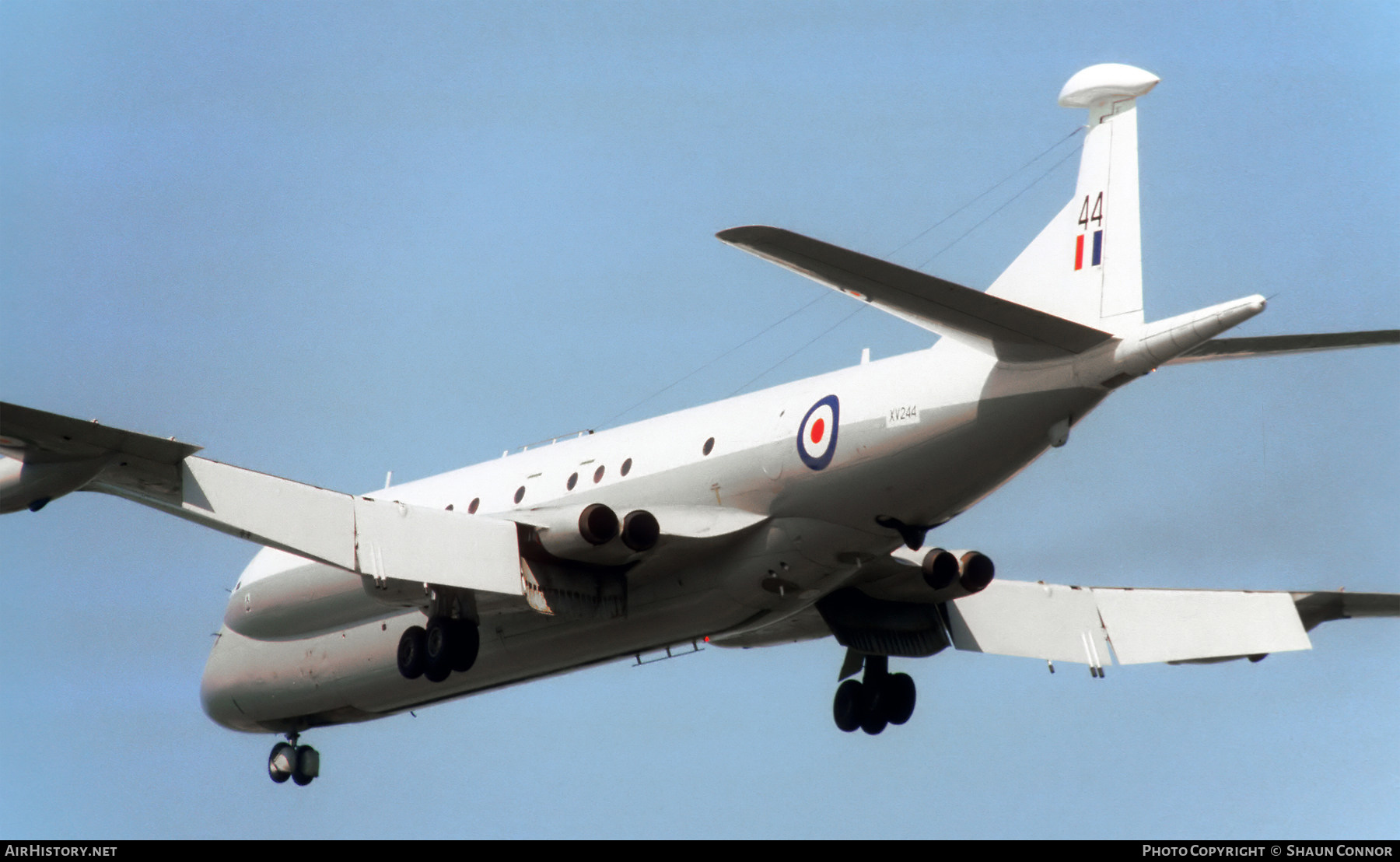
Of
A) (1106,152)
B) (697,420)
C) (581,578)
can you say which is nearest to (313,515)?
(581,578)

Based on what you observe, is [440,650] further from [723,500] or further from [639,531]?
[723,500]

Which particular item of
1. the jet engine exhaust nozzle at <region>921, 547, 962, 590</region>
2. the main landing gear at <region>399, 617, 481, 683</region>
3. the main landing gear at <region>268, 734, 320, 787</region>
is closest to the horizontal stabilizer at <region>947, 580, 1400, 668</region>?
the jet engine exhaust nozzle at <region>921, 547, 962, 590</region>

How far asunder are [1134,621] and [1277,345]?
7.99 meters

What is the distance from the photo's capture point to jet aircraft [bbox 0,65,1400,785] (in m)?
21.1

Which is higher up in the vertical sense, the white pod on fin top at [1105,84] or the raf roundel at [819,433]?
the white pod on fin top at [1105,84]

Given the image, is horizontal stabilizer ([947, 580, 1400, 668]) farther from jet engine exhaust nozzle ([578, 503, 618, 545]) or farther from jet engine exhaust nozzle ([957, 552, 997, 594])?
jet engine exhaust nozzle ([578, 503, 618, 545])

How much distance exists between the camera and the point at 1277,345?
21.2 metres

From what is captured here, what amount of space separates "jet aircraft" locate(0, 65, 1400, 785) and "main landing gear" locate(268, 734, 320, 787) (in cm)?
57

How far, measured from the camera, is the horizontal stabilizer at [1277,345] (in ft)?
65.6

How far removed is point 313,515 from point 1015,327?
29.6ft

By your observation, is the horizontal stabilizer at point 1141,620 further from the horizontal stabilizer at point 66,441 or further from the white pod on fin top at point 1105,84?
the horizontal stabilizer at point 66,441

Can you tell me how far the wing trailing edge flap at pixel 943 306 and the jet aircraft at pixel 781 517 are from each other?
0.11 feet

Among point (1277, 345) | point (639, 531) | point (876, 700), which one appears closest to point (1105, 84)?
point (1277, 345)

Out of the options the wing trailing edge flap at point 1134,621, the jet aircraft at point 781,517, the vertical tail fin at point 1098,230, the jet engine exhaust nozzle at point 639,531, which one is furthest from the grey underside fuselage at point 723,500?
the wing trailing edge flap at point 1134,621
